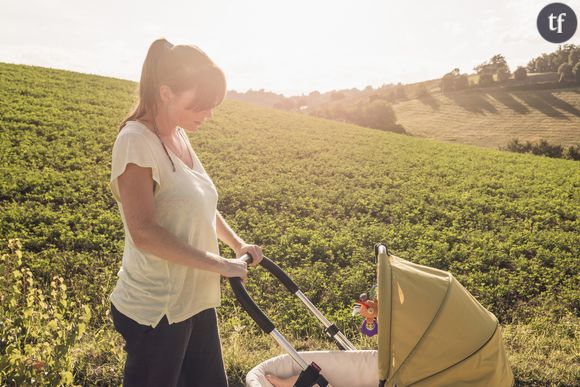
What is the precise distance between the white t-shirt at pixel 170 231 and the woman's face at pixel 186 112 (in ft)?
0.46

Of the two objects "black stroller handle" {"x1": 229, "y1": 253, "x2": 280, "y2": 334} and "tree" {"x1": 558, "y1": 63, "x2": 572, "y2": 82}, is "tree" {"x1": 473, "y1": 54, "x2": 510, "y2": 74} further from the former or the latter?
"black stroller handle" {"x1": 229, "y1": 253, "x2": 280, "y2": 334}

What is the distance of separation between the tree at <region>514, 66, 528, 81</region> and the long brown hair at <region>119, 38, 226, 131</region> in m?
54.4

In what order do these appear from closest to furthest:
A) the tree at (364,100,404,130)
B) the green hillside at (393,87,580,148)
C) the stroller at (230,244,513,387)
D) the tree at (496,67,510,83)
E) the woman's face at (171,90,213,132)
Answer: the woman's face at (171,90,213,132) < the stroller at (230,244,513,387) < the green hillside at (393,87,580,148) < the tree at (364,100,404,130) < the tree at (496,67,510,83)

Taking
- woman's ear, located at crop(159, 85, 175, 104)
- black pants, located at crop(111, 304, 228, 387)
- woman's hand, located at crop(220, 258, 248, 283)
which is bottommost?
black pants, located at crop(111, 304, 228, 387)

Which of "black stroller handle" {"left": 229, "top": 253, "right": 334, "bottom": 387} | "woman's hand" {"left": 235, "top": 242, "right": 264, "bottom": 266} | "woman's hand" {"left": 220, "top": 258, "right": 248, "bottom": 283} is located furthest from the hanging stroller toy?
"woman's hand" {"left": 220, "top": 258, "right": 248, "bottom": 283}

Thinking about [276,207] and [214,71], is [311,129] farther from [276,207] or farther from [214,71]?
Answer: [214,71]

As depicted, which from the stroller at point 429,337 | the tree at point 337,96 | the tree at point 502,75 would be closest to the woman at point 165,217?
the stroller at point 429,337

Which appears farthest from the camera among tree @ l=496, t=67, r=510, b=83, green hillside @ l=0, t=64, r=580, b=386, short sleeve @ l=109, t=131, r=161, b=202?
tree @ l=496, t=67, r=510, b=83

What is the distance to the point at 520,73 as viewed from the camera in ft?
163

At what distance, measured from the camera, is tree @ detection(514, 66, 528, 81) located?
49106mm

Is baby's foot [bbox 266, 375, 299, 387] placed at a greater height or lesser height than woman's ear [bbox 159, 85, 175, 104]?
lesser

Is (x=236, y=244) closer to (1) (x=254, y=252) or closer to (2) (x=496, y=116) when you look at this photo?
(1) (x=254, y=252)

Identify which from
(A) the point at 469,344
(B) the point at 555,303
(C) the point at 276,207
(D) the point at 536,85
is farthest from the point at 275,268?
(D) the point at 536,85

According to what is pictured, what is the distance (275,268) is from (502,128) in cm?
4223
